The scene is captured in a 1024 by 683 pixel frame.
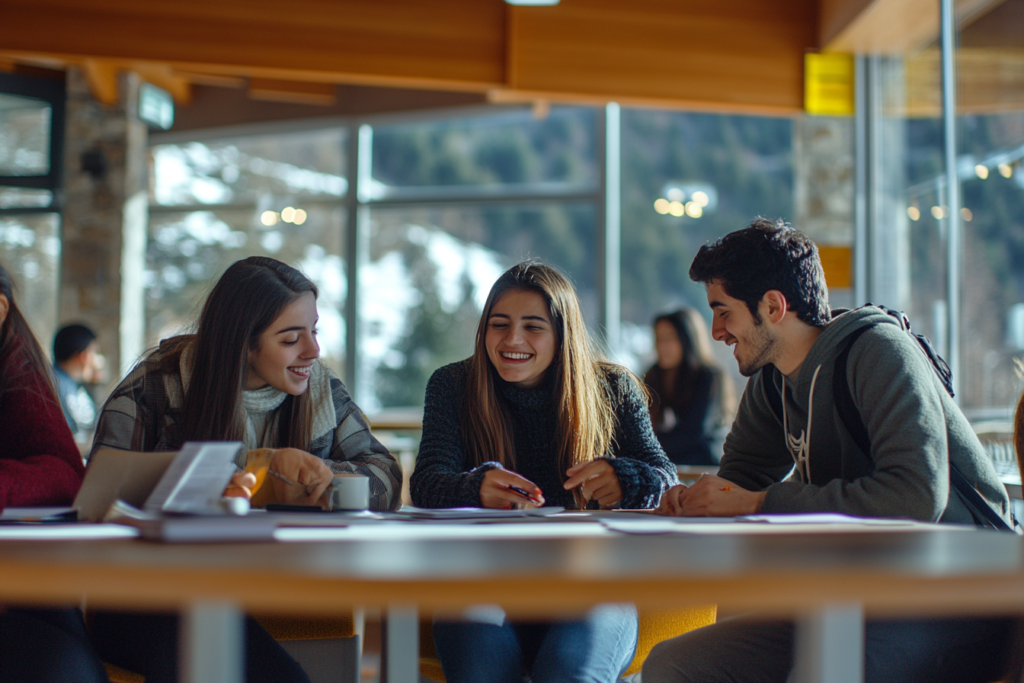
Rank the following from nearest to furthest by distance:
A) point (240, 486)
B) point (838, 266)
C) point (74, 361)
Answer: point (240, 486) < point (74, 361) < point (838, 266)

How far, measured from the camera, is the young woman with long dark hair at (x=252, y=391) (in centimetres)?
196

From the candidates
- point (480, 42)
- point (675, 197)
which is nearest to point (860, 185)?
point (675, 197)

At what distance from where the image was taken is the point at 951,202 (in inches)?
157

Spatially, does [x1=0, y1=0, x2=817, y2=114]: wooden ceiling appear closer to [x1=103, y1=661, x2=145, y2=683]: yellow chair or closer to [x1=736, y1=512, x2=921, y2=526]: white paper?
[x1=736, y1=512, x2=921, y2=526]: white paper

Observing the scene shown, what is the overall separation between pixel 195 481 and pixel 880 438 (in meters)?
1.18

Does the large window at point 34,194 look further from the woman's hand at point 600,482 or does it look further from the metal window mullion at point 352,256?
the woman's hand at point 600,482

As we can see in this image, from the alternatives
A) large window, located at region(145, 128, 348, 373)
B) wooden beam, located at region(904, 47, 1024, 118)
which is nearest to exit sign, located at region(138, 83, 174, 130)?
large window, located at region(145, 128, 348, 373)

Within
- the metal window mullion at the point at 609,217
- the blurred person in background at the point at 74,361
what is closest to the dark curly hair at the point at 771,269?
the blurred person in background at the point at 74,361

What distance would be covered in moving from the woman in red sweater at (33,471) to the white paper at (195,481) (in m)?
0.30

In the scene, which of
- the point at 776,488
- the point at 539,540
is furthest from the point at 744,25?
the point at 539,540

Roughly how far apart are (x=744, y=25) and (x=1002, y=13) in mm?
1429

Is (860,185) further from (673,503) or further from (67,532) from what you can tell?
(67,532)

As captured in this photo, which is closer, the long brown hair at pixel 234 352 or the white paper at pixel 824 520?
the white paper at pixel 824 520

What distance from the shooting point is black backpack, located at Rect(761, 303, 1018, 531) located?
165 cm
